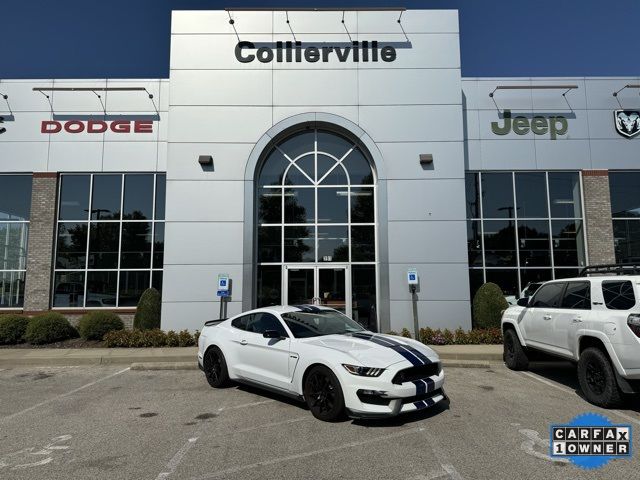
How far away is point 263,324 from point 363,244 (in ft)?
23.4

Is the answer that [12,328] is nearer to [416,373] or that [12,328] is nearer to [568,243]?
[416,373]

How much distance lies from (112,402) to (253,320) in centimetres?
252

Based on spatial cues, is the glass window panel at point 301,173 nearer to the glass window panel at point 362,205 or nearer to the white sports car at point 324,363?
the glass window panel at point 362,205

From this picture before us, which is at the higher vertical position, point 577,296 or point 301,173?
point 301,173

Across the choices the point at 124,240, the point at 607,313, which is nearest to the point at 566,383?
the point at 607,313

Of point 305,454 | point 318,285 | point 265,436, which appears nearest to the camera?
point 305,454

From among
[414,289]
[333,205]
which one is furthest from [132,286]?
[414,289]

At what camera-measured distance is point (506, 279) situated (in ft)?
49.2

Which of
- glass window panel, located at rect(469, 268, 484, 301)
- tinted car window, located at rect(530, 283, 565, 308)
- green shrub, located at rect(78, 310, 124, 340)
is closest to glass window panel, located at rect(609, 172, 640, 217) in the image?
glass window panel, located at rect(469, 268, 484, 301)

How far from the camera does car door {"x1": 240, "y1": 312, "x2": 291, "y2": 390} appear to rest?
6668mm

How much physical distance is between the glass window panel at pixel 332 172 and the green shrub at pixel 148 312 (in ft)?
20.5

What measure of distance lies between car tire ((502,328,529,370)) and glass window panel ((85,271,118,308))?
39.1ft

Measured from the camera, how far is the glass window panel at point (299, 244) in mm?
14102

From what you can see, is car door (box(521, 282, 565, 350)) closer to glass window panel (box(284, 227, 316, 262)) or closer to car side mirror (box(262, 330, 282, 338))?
car side mirror (box(262, 330, 282, 338))
